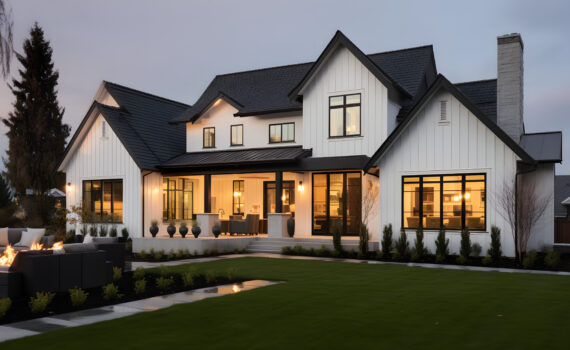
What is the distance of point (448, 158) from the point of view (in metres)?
16.2

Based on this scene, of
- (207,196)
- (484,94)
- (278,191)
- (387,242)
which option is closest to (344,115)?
(278,191)

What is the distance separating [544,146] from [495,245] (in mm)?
3906

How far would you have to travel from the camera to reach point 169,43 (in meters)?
99.3

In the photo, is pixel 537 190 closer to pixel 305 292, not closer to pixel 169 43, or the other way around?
pixel 305 292

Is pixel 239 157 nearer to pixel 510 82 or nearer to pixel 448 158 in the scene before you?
pixel 448 158

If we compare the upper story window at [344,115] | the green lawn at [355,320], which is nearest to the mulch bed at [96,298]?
the green lawn at [355,320]

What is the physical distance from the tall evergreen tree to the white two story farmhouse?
1228 centimetres

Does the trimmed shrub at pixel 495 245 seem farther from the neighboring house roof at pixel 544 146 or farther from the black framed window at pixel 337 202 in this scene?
the black framed window at pixel 337 202

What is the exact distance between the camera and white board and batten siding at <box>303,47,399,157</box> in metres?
18.5

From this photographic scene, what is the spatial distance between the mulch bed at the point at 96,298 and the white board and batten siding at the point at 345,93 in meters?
8.96

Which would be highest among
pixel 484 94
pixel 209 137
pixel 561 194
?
pixel 484 94

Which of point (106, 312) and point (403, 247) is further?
point (403, 247)

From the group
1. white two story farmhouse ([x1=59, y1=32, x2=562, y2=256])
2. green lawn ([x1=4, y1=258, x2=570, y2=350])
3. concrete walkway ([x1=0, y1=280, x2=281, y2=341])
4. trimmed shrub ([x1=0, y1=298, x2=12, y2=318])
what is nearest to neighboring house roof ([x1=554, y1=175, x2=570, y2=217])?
white two story farmhouse ([x1=59, y1=32, x2=562, y2=256])

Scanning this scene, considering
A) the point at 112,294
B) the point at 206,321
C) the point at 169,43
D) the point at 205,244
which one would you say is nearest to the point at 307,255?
the point at 205,244
